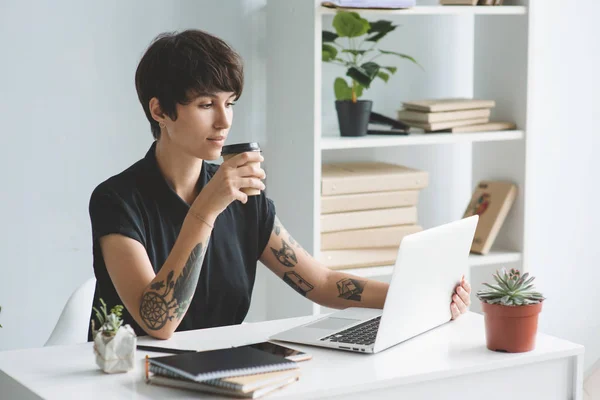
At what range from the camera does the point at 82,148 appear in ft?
9.14

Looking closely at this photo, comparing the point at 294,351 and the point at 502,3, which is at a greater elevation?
the point at 502,3

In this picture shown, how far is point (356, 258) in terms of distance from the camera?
2855mm

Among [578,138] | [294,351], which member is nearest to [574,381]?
[294,351]

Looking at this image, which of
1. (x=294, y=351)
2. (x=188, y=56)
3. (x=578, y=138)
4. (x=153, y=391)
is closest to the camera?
(x=153, y=391)

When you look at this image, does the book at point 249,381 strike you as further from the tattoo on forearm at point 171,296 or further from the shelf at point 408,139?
the shelf at point 408,139

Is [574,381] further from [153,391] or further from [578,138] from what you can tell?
[578,138]

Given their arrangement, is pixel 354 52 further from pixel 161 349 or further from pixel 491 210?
pixel 161 349

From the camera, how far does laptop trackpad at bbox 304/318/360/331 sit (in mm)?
1775

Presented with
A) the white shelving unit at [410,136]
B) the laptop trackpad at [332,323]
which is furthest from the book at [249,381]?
the white shelving unit at [410,136]

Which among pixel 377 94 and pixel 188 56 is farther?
pixel 377 94

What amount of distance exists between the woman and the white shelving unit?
62 centimetres

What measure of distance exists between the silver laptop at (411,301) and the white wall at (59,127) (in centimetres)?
123

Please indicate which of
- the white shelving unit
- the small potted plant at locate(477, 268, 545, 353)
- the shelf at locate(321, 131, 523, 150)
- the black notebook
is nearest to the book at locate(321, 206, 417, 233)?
the white shelving unit

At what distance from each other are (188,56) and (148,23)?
968 millimetres
